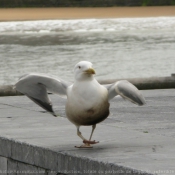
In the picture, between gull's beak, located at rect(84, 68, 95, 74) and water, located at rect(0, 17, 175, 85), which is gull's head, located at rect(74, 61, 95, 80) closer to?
gull's beak, located at rect(84, 68, 95, 74)

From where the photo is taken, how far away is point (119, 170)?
4.93 m

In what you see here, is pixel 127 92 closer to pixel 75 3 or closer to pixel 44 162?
pixel 44 162

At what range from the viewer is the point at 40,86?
572 centimetres

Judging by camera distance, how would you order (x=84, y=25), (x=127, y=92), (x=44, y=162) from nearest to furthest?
(x=127, y=92) → (x=44, y=162) → (x=84, y=25)

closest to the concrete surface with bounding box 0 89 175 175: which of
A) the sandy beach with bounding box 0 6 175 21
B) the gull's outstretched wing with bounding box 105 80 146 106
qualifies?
the gull's outstretched wing with bounding box 105 80 146 106

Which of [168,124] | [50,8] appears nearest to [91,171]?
[168,124]

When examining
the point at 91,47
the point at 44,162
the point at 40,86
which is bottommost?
the point at 91,47

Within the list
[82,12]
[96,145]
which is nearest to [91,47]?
[96,145]

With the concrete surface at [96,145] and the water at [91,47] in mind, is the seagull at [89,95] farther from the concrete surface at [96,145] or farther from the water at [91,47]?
the water at [91,47]

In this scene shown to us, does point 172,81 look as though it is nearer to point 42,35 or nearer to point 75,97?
point 75,97

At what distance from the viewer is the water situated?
18781 mm

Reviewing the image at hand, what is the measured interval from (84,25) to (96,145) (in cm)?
3244

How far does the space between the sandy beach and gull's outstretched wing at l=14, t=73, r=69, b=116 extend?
35.7m

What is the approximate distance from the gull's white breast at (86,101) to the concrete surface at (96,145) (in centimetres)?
30
